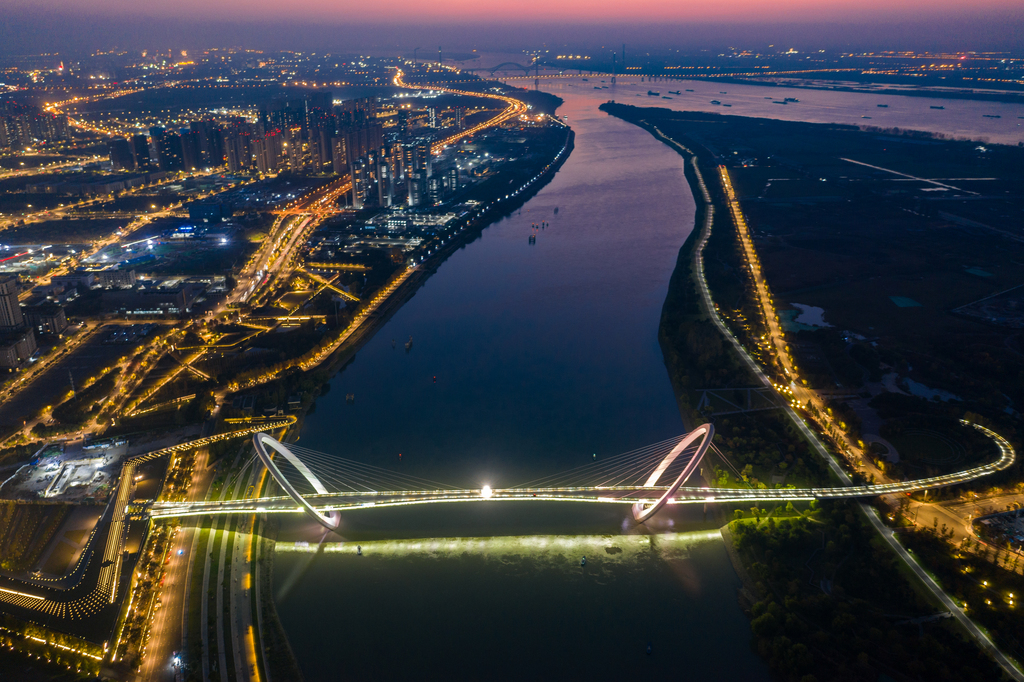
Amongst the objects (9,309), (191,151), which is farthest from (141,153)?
(9,309)

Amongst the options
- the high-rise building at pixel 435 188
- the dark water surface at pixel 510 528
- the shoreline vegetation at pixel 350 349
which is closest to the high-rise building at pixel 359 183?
the high-rise building at pixel 435 188

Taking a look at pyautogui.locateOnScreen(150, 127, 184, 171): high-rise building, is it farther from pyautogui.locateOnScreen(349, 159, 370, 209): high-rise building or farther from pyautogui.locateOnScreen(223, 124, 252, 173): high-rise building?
pyautogui.locateOnScreen(349, 159, 370, 209): high-rise building

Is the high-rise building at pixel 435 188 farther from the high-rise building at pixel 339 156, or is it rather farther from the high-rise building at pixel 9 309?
the high-rise building at pixel 9 309

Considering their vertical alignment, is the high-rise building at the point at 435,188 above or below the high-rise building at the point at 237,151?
below

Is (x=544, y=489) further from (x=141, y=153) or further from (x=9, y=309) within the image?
(x=141, y=153)

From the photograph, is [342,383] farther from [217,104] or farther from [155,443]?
[217,104]
